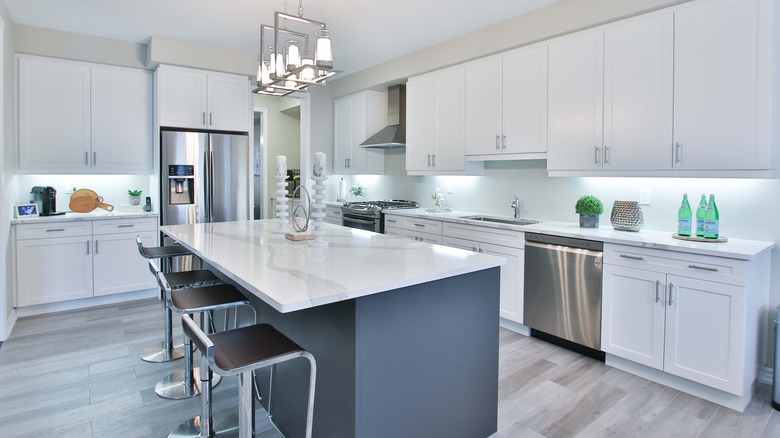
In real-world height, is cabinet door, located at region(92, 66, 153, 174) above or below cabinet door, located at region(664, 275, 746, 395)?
above

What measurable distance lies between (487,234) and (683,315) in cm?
153

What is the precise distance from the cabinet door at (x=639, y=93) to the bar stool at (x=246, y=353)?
256cm

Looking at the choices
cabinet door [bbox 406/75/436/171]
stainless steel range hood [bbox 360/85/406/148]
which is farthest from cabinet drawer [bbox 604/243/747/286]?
stainless steel range hood [bbox 360/85/406/148]

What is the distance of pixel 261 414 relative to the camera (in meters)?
2.46

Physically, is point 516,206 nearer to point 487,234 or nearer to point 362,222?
point 487,234

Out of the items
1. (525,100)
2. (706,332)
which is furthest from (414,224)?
(706,332)

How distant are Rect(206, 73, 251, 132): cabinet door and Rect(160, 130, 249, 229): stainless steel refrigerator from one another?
129 millimetres

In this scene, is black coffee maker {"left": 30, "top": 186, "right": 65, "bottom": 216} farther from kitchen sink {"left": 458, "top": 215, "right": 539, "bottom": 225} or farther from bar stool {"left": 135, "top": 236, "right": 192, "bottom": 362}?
kitchen sink {"left": 458, "top": 215, "right": 539, "bottom": 225}

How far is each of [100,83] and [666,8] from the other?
16.2ft

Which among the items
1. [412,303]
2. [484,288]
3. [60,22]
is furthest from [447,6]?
[60,22]

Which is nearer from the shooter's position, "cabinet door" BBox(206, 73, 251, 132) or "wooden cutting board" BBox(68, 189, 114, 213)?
"wooden cutting board" BBox(68, 189, 114, 213)

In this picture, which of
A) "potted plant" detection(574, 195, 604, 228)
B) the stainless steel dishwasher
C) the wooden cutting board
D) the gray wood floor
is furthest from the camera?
the wooden cutting board

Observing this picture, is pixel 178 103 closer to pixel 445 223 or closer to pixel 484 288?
pixel 445 223

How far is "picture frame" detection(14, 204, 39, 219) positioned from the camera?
13.4ft
